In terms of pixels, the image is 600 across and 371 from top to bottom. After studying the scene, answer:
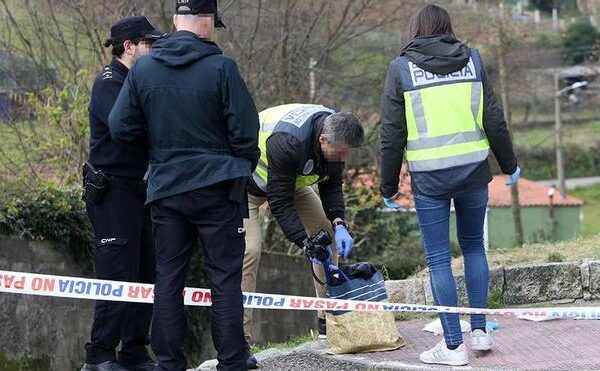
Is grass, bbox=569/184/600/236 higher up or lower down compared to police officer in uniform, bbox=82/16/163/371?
lower down

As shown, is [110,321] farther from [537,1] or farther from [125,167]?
[537,1]

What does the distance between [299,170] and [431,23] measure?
1120 mm

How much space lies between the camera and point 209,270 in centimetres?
487

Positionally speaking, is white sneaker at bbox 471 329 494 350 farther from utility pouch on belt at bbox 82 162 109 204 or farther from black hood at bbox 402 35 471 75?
utility pouch on belt at bbox 82 162 109 204

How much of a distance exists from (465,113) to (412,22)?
24.6 inches

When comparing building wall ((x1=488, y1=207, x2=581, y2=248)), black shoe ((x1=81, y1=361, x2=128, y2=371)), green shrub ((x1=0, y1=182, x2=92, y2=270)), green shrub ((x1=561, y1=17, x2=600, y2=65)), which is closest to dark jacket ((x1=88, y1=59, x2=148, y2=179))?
black shoe ((x1=81, y1=361, x2=128, y2=371))

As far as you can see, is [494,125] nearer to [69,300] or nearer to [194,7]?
[194,7]

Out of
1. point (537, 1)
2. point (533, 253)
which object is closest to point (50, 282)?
point (533, 253)

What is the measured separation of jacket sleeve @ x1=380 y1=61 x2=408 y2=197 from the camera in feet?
17.5

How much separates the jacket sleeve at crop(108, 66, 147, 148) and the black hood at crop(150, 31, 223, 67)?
0.17 meters

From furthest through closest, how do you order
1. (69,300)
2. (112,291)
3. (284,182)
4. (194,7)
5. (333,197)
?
1. (69,300)
2. (333,197)
3. (284,182)
4. (112,291)
5. (194,7)

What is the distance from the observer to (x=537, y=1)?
38.3 metres

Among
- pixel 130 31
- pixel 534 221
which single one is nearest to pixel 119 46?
pixel 130 31

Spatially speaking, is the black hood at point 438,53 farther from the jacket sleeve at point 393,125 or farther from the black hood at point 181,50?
the black hood at point 181,50
